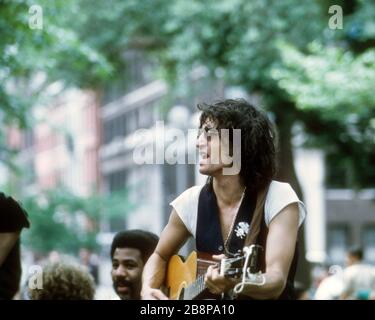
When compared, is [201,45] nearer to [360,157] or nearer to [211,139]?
[360,157]

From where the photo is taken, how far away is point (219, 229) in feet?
8.39

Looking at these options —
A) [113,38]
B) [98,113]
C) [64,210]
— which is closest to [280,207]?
[113,38]

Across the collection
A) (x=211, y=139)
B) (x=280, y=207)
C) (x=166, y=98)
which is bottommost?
(x=280, y=207)

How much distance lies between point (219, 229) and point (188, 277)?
0.17 meters

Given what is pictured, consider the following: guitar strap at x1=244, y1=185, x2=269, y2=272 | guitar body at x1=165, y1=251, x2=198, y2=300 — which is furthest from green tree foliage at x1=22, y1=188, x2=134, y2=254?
guitar strap at x1=244, y1=185, x2=269, y2=272

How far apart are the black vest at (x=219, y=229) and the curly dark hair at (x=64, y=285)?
2.35 ft

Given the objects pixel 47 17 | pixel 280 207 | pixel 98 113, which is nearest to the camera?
→ pixel 280 207

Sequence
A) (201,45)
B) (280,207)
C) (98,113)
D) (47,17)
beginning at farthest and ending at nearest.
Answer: (98,113)
(201,45)
(47,17)
(280,207)

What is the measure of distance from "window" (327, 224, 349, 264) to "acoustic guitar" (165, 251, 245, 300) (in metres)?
22.6

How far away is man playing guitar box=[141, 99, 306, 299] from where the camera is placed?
2.46m

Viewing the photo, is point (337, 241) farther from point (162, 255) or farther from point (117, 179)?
point (162, 255)

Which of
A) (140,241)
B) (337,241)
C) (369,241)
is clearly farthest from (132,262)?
(337,241)

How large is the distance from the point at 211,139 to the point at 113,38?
41.7ft
